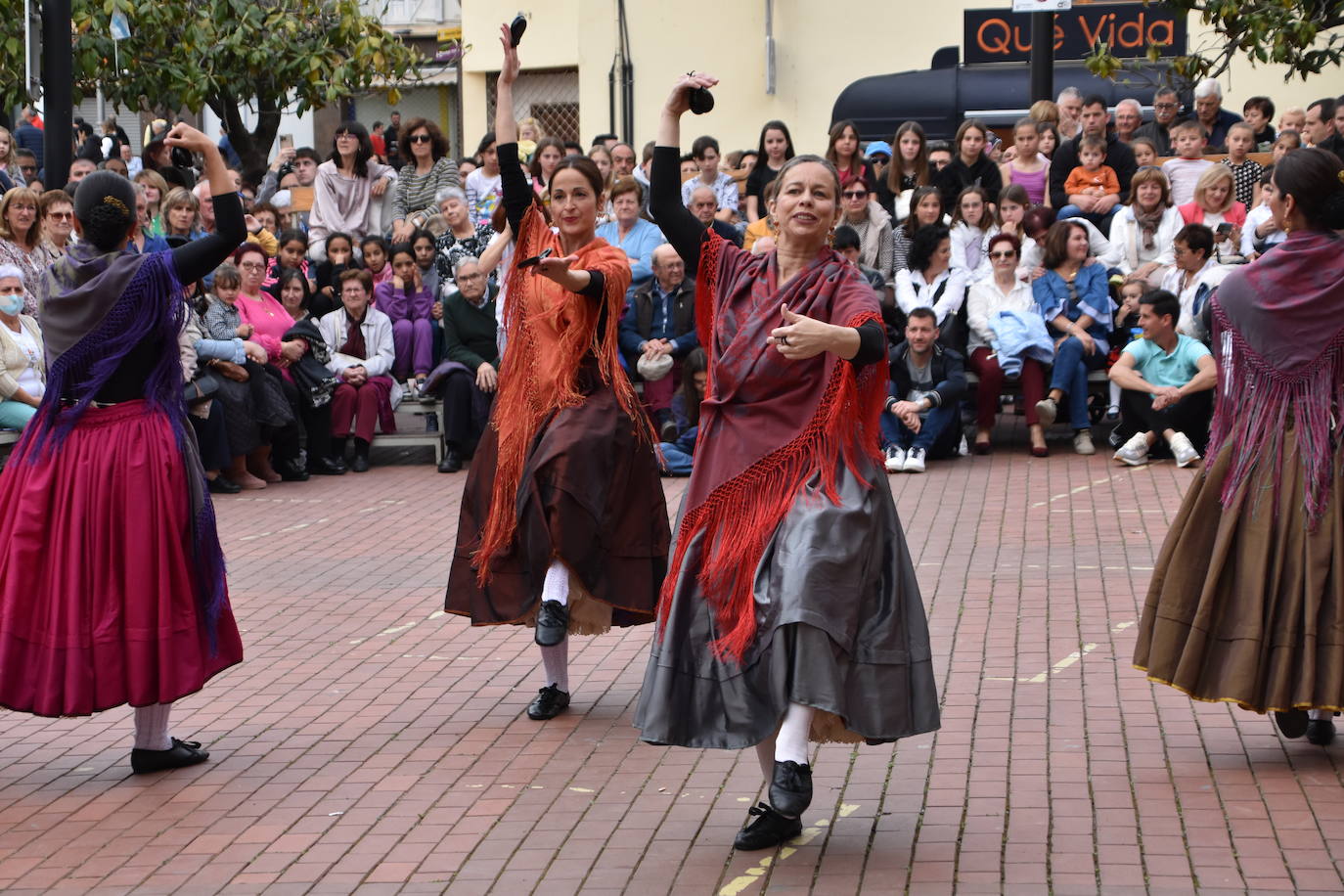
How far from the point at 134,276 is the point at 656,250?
762cm

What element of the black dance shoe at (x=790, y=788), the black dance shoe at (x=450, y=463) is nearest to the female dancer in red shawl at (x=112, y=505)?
the black dance shoe at (x=790, y=788)

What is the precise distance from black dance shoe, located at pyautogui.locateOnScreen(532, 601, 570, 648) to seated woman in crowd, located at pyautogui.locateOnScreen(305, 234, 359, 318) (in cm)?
806

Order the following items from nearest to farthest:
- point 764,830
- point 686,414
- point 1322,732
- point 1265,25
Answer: point 764,830 → point 1322,732 → point 1265,25 → point 686,414

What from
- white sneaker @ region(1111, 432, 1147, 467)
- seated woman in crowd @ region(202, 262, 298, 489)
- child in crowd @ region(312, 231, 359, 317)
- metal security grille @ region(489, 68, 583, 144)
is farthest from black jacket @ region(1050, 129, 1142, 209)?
metal security grille @ region(489, 68, 583, 144)

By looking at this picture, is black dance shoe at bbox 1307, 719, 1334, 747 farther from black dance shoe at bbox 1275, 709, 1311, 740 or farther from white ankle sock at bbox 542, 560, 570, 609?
white ankle sock at bbox 542, 560, 570, 609

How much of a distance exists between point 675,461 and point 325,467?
2692 mm

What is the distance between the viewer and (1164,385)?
1238 centimetres

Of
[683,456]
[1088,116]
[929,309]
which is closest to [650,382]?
[683,456]

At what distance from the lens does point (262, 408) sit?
41.8ft

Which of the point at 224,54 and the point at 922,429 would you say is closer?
the point at 922,429

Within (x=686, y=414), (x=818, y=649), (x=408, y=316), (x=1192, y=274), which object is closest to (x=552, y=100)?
(x=408, y=316)

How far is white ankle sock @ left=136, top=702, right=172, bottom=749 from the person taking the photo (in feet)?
19.9

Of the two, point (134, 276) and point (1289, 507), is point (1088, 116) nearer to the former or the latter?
point (1289, 507)

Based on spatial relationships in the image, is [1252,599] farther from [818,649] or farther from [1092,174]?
[1092,174]
